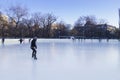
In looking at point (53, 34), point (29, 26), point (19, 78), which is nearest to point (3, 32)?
point (29, 26)

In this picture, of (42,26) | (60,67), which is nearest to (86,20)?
(42,26)

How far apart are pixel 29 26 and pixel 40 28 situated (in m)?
6.52

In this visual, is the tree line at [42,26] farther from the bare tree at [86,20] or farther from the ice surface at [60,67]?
the ice surface at [60,67]

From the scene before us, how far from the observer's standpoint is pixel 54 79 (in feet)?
22.5

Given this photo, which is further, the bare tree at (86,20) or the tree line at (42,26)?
the bare tree at (86,20)

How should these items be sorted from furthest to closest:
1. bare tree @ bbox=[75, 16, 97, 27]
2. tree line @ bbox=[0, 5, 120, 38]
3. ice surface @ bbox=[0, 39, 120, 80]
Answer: bare tree @ bbox=[75, 16, 97, 27] < tree line @ bbox=[0, 5, 120, 38] < ice surface @ bbox=[0, 39, 120, 80]

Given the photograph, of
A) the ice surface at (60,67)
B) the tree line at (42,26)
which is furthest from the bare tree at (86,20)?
the ice surface at (60,67)

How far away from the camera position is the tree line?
59.5 m

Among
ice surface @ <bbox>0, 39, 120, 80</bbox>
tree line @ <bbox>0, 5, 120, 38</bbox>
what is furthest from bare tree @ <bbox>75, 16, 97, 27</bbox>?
ice surface @ <bbox>0, 39, 120, 80</bbox>

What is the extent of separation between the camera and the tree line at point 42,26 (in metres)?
59.5

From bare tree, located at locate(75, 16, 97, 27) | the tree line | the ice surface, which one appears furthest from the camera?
bare tree, located at locate(75, 16, 97, 27)

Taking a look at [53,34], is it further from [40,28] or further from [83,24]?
[83,24]

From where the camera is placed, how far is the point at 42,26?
257ft

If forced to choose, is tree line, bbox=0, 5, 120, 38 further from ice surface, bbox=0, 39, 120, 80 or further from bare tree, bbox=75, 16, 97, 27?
ice surface, bbox=0, 39, 120, 80
